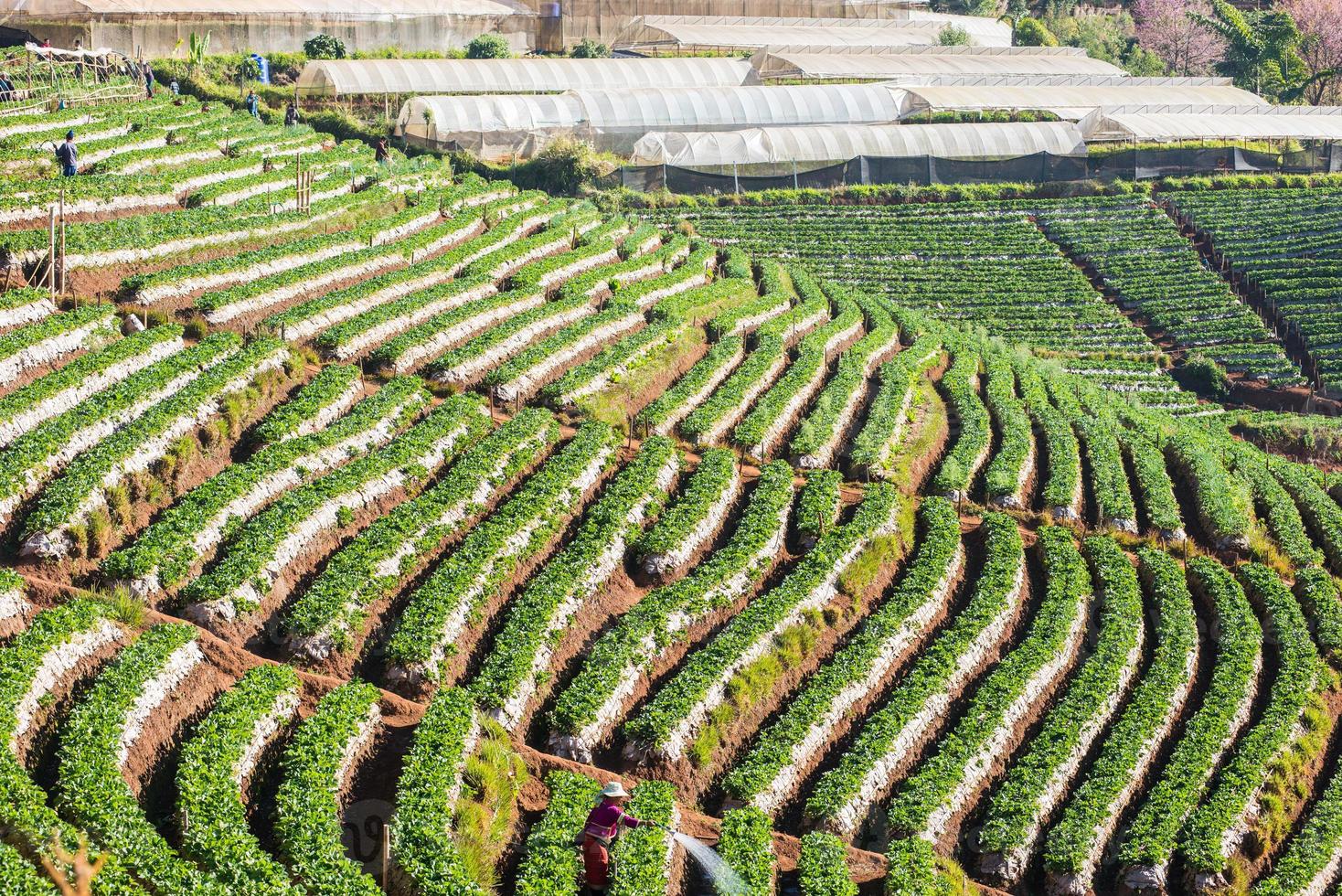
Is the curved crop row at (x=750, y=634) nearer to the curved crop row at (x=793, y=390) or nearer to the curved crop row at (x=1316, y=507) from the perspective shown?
the curved crop row at (x=793, y=390)

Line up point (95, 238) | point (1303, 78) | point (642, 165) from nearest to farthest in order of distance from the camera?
point (95, 238) < point (642, 165) < point (1303, 78)

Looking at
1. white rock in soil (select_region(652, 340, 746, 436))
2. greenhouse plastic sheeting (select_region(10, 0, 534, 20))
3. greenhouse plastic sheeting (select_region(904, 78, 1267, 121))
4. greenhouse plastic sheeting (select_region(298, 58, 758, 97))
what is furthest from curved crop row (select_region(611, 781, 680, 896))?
greenhouse plastic sheeting (select_region(904, 78, 1267, 121))

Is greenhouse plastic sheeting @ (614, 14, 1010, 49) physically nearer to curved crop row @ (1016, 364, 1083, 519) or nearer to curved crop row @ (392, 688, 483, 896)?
curved crop row @ (1016, 364, 1083, 519)

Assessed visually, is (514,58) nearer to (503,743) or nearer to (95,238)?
(95,238)

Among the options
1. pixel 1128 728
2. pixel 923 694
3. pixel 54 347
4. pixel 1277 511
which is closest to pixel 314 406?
pixel 54 347

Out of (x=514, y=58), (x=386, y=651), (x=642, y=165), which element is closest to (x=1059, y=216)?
(x=642, y=165)

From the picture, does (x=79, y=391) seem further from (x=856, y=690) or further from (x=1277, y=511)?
(x=1277, y=511)
